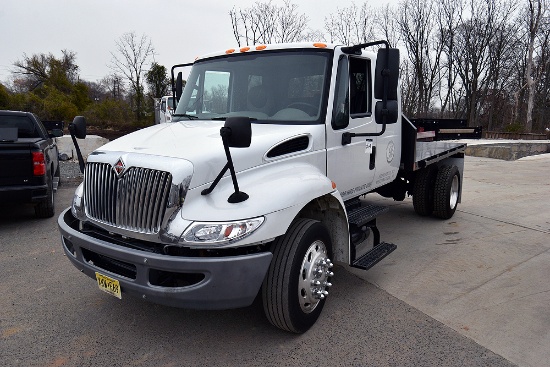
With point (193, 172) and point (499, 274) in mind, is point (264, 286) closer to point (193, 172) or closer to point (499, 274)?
point (193, 172)

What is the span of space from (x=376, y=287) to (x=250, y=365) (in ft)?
5.94

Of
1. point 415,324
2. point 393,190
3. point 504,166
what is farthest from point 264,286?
point 504,166

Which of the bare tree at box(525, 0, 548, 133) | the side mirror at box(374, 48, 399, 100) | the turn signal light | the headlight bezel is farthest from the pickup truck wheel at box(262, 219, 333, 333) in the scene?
the bare tree at box(525, 0, 548, 133)

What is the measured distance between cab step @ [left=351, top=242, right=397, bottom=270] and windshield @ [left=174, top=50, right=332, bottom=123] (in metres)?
1.38

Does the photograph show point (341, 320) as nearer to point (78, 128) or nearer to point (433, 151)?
point (78, 128)

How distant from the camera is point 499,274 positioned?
14.9ft

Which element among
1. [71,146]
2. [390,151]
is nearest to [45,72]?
[71,146]

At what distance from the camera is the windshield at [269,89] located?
12.3ft

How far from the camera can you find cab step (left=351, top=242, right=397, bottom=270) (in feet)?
12.4

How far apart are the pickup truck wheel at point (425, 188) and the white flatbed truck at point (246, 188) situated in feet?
8.10

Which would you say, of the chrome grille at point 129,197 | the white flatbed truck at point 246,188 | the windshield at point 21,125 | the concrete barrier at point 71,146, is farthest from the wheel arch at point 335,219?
the concrete barrier at point 71,146

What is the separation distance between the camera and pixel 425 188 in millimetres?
6789

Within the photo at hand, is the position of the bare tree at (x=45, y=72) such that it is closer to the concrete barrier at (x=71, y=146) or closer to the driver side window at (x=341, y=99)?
the concrete barrier at (x=71, y=146)

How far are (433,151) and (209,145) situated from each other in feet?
14.8
